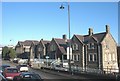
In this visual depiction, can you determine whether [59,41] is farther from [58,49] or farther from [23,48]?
[23,48]

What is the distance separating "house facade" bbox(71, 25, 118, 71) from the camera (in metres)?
60.6

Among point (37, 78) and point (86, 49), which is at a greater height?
point (86, 49)

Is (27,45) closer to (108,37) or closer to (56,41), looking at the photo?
(56,41)

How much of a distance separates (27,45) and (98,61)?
66.8 m

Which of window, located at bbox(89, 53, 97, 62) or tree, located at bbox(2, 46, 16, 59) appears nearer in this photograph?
window, located at bbox(89, 53, 97, 62)

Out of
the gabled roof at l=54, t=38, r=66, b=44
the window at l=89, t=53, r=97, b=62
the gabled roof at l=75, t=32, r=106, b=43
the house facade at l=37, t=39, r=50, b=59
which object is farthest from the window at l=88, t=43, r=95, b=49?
the house facade at l=37, t=39, r=50, b=59

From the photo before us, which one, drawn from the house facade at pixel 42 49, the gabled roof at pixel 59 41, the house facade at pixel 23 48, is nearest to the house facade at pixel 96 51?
the gabled roof at pixel 59 41

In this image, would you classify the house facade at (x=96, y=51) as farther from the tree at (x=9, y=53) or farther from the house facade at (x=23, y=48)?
the house facade at (x=23, y=48)

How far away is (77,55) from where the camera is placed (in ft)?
223

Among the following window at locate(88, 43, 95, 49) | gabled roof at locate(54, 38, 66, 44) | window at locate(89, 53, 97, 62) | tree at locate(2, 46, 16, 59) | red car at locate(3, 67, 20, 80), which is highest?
gabled roof at locate(54, 38, 66, 44)

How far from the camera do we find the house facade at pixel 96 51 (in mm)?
60562

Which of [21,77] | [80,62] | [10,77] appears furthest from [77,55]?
[21,77]

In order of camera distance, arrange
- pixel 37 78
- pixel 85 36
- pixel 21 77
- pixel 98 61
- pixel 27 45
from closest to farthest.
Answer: pixel 37 78 → pixel 21 77 → pixel 98 61 → pixel 85 36 → pixel 27 45

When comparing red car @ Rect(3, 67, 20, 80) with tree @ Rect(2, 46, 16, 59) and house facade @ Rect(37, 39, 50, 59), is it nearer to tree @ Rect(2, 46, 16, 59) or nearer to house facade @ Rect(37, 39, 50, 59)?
house facade @ Rect(37, 39, 50, 59)
